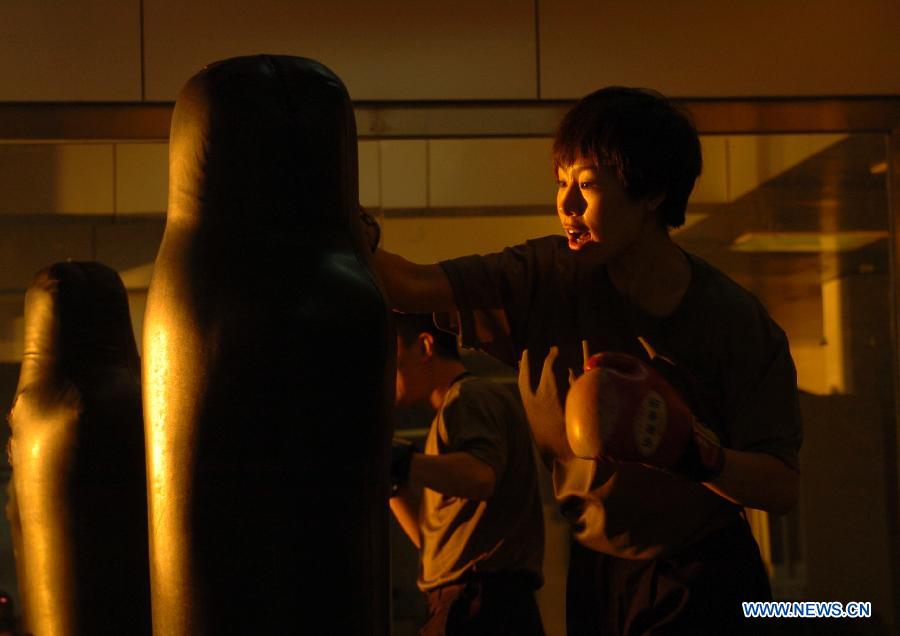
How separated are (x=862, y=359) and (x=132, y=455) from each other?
2.69 metres

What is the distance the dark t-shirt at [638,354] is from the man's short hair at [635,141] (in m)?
0.12

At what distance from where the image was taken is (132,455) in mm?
1388

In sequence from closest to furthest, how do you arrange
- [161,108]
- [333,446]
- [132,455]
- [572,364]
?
[333,446] < [132,455] < [572,364] < [161,108]

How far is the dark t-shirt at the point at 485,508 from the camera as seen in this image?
243 cm

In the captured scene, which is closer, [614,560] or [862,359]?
[614,560]

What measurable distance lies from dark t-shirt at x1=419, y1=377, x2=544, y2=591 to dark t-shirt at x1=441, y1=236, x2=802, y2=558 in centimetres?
77

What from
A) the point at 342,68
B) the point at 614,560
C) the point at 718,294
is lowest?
the point at 614,560

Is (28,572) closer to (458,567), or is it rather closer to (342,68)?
(458,567)

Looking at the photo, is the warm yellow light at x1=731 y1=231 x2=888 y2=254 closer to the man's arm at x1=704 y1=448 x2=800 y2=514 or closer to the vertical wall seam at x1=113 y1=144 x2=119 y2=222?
the vertical wall seam at x1=113 y1=144 x2=119 y2=222

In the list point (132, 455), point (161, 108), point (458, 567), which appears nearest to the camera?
point (132, 455)

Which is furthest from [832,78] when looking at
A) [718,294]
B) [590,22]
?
[718,294]

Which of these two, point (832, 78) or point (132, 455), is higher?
point (832, 78)

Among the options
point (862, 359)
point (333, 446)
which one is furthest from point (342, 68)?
point (333, 446)

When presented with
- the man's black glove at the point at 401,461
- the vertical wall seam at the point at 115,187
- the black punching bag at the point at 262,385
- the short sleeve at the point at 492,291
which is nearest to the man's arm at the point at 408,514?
the man's black glove at the point at 401,461
